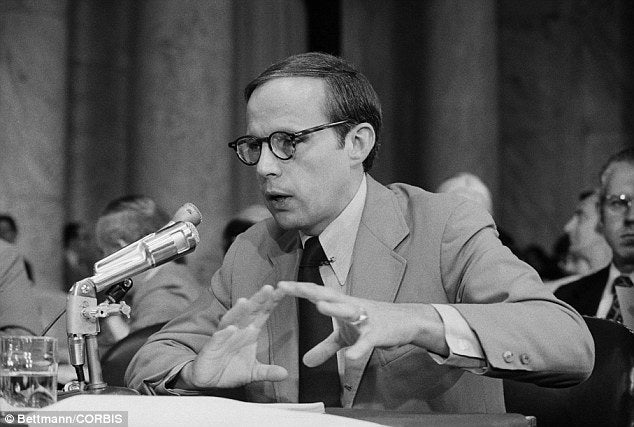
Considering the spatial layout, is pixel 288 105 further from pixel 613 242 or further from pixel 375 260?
pixel 613 242

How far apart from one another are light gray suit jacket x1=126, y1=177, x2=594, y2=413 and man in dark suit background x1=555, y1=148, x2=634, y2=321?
1.90 m

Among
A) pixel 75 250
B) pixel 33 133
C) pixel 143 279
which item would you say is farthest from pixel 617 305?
pixel 75 250

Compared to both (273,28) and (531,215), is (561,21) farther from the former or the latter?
(273,28)

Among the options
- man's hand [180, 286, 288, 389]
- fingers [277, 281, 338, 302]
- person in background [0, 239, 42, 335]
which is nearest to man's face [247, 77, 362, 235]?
man's hand [180, 286, 288, 389]

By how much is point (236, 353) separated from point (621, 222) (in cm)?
264

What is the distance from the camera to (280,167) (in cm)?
239

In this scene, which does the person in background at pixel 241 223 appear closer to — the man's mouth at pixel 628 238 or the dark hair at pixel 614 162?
the dark hair at pixel 614 162

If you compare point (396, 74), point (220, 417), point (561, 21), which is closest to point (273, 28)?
point (396, 74)

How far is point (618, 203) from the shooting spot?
170 inches

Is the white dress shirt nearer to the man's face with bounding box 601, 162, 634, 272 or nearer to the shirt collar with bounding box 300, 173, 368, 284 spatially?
the man's face with bounding box 601, 162, 634, 272

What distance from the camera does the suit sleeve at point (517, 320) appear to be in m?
2.02

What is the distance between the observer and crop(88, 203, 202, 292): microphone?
1980 mm

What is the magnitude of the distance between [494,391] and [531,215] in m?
7.73

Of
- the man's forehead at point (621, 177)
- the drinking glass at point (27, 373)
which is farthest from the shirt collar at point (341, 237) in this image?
the man's forehead at point (621, 177)
